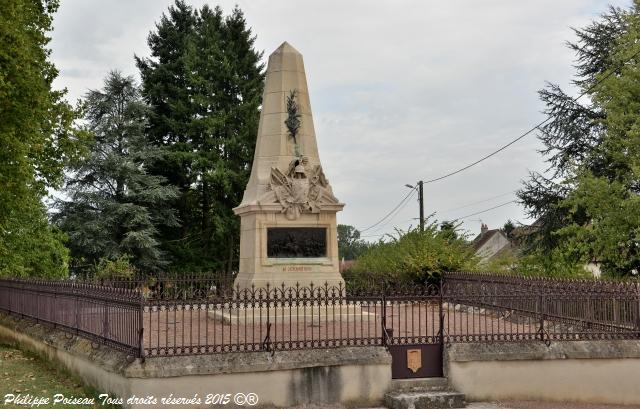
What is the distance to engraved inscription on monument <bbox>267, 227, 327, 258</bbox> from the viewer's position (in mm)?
15742

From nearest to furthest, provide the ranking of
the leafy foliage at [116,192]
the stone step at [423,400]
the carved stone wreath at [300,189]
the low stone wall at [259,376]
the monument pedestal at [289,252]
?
the low stone wall at [259,376]
the stone step at [423,400]
the monument pedestal at [289,252]
the carved stone wreath at [300,189]
the leafy foliage at [116,192]

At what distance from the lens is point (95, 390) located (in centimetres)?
1124

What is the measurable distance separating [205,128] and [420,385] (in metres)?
27.8

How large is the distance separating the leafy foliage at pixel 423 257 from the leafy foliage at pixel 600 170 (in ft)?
12.8

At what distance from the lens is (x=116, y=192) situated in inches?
1409

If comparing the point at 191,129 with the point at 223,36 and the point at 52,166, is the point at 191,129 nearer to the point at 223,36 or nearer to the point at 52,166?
the point at 223,36

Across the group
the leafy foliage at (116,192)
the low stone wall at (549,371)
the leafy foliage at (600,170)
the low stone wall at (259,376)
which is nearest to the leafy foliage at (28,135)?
the leafy foliage at (116,192)

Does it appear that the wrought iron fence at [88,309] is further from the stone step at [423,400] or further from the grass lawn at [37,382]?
the stone step at [423,400]

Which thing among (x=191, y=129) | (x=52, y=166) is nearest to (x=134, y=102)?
(x=191, y=129)

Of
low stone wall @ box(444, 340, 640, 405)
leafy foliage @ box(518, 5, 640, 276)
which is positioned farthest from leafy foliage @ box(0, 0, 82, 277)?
leafy foliage @ box(518, 5, 640, 276)

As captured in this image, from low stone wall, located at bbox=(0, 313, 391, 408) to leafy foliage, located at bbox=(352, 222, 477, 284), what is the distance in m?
10.8

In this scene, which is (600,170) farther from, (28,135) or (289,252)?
(28,135)

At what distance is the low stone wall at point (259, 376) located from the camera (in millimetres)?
10094

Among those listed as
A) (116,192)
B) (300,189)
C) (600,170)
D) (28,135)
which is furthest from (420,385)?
(116,192)
